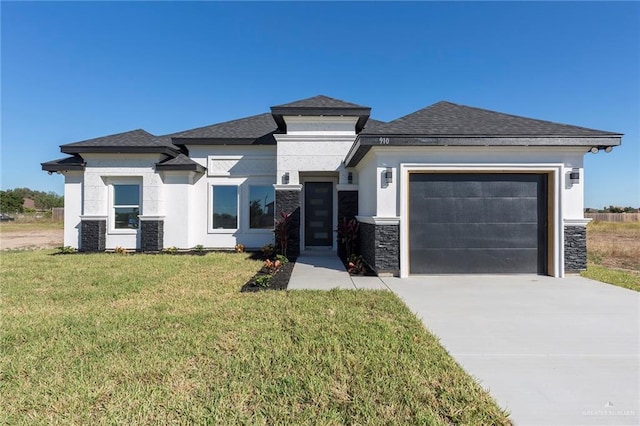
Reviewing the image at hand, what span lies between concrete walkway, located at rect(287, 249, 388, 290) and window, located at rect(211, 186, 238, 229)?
11.8 ft

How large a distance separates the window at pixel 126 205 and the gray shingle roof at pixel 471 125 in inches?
361

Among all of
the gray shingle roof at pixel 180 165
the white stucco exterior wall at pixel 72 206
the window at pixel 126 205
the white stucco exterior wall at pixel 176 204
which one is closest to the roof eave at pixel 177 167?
the gray shingle roof at pixel 180 165

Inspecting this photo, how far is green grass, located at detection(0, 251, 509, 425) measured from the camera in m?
2.41

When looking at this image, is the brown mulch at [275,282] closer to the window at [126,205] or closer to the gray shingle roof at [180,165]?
the gray shingle roof at [180,165]

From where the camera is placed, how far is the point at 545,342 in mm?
3691

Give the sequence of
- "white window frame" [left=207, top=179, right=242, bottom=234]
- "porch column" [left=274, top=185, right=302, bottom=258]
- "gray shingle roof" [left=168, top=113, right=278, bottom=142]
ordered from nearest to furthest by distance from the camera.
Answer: "porch column" [left=274, top=185, right=302, bottom=258]
"gray shingle roof" [left=168, top=113, right=278, bottom=142]
"white window frame" [left=207, top=179, right=242, bottom=234]

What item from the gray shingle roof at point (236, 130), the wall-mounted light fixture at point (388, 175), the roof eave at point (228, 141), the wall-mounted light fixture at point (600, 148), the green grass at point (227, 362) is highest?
the gray shingle roof at point (236, 130)

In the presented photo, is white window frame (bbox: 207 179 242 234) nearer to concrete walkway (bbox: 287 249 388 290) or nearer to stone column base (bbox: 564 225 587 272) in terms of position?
concrete walkway (bbox: 287 249 388 290)

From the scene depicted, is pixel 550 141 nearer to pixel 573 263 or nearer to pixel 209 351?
pixel 573 263

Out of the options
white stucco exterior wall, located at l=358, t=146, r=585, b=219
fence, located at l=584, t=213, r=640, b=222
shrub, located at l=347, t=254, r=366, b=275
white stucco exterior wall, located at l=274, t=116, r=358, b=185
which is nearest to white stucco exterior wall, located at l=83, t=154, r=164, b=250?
white stucco exterior wall, located at l=274, t=116, r=358, b=185

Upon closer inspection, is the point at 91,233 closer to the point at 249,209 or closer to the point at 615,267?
the point at 249,209

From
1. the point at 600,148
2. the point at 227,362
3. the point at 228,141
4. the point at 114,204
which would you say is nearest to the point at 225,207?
the point at 228,141

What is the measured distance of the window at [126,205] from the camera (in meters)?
11.5

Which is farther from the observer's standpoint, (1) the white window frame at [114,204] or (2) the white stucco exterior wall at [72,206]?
(2) the white stucco exterior wall at [72,206]
